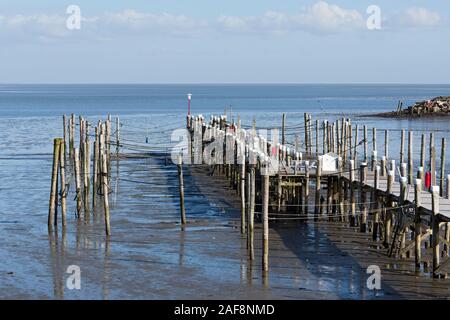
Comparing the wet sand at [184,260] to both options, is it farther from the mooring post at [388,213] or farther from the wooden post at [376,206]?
the mooring post at [388,213]

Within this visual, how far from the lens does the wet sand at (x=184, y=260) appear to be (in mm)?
19891

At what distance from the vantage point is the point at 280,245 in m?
25.1

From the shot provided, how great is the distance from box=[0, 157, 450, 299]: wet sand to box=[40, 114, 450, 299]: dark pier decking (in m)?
0.03

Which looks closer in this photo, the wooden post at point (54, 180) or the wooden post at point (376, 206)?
the wooden post at point (54, 180)

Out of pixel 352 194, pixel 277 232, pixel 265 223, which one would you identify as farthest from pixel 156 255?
pixel 352 194

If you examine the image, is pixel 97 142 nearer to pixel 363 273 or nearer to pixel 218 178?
pixel 218 178

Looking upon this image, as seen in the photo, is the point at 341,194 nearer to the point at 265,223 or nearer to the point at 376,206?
the point at 376,206

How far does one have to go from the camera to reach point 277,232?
27.1 m

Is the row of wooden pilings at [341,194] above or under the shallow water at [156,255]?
above

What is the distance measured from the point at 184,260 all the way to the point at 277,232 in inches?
186

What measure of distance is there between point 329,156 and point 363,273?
30.0 ft

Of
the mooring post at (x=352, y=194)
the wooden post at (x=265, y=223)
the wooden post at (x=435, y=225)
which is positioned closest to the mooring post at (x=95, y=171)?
the mooring post at (x=352, y=194)

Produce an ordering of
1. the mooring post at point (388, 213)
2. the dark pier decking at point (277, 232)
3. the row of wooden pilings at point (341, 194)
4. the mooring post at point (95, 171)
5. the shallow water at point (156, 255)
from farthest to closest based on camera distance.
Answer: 1. the mooring post at point (95, 171)
2. the mooring post at point (388, 213)
3. the row of wooden pilings at point (341, 194)
4. the dark pier decking at point (277, 232)
5. the shallow water at point (156, 255)

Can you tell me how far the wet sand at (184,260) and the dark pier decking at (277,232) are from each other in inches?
1.4
